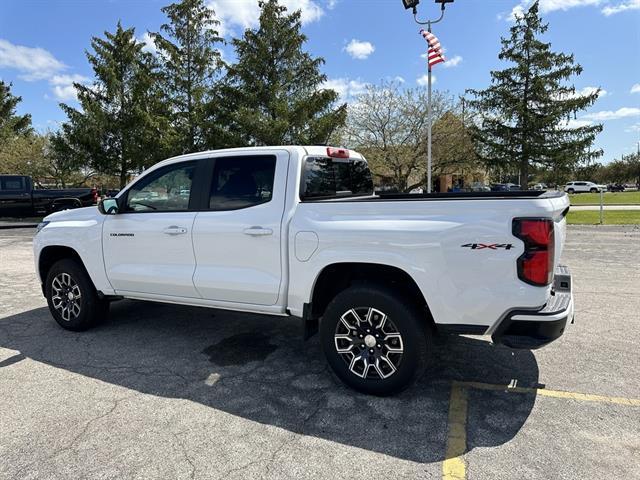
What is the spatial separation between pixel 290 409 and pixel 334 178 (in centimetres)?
210

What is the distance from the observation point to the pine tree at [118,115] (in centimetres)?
2378

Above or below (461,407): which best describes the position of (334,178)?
above

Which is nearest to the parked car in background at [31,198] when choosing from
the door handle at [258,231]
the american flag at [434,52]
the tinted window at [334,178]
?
the american flag at [434,52]

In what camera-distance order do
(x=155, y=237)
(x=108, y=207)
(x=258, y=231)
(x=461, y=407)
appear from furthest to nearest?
(x=108, y=207) < (x=155, y=237) < (x=258, y=231) < (x=461, y=407)

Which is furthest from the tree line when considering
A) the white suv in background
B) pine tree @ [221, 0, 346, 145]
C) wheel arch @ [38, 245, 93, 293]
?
the white suv in background

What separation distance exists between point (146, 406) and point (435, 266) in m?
2.35

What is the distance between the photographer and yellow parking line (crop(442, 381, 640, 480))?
2.58 metres

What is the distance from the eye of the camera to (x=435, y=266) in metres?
3.08

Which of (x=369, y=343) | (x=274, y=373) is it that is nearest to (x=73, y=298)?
(x=274, y=373)

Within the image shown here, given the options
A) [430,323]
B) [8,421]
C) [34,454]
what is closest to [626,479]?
[430,323]

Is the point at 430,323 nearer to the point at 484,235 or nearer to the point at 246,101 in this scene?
the point at 484,235

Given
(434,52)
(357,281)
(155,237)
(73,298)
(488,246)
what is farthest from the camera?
(434,52)

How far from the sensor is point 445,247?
3.03m

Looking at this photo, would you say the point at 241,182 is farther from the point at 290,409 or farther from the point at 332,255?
the point at 290,409
